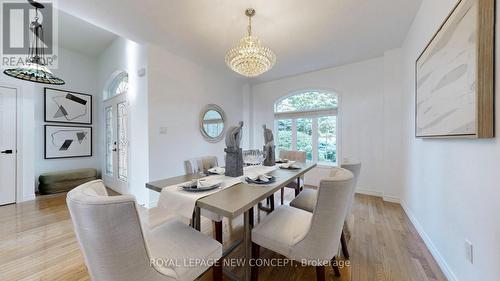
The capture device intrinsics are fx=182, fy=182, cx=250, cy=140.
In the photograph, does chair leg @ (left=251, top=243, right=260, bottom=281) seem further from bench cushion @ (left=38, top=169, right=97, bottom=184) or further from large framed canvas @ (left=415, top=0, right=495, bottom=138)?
bench cushion @ (left=38, top=169, right=97, bottom=184)

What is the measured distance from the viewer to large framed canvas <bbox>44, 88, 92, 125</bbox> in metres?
3.84

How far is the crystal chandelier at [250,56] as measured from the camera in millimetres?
2034

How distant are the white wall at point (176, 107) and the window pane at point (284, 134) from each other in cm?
157

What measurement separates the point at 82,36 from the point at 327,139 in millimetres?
5433

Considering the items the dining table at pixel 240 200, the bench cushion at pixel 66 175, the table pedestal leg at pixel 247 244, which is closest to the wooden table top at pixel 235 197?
the dining table at pixel 240 200

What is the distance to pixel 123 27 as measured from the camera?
2.42m

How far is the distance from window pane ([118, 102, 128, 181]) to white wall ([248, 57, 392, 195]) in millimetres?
3879

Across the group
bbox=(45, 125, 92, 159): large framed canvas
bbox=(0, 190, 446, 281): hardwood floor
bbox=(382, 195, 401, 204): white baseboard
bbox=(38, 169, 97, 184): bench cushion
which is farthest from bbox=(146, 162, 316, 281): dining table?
bbox=(45, 125, 92, 159): large framed canvas

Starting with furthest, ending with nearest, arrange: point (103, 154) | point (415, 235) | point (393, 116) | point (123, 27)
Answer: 1. point (103, 154)
2. point (393, 116)
3. point (123, 27)
4. point (415, 235)

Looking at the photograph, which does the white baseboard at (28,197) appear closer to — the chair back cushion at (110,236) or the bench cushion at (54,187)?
the bench cushion at (54,187)

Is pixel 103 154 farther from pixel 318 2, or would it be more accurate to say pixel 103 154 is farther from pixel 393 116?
pixel 393 116

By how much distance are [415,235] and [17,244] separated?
4.32 metres

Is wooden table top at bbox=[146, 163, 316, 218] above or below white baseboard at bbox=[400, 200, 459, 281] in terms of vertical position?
above

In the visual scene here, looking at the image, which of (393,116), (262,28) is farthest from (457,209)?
(262,28)
